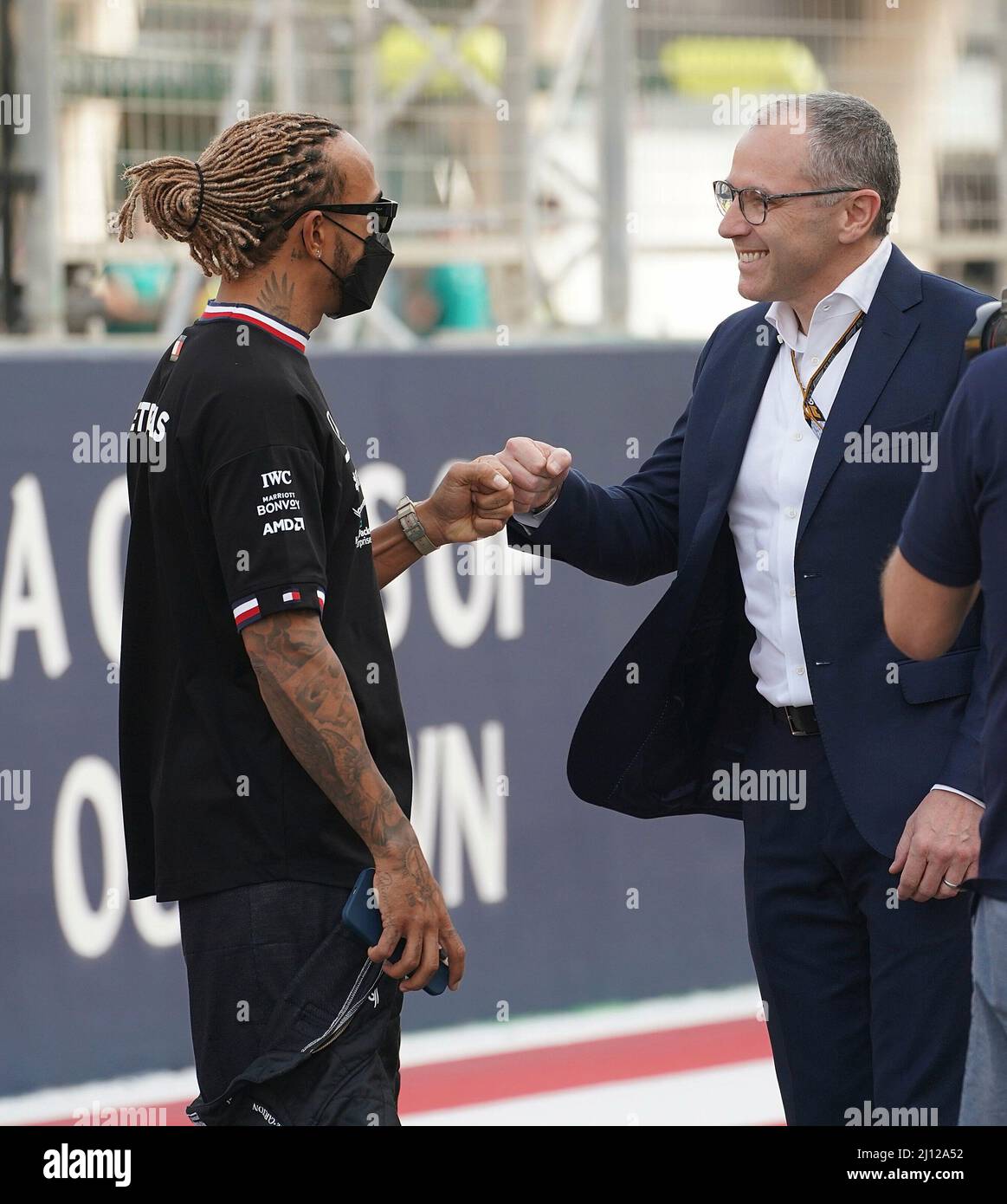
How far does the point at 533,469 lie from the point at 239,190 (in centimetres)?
90

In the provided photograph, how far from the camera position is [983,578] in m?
2.47

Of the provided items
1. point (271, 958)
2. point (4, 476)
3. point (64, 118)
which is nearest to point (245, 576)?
point (271, 958)

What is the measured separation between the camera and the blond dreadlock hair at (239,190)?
2.94m

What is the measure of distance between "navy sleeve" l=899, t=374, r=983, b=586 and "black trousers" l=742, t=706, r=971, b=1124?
2.45 ft

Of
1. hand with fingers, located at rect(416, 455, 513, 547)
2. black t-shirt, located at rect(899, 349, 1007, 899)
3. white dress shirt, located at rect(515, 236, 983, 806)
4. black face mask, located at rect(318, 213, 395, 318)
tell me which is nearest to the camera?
black t-shirt, located at rect(899, 349, 1007, 899)

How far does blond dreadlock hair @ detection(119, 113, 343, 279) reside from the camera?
2.94 m

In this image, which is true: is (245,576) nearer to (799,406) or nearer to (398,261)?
(799,406)

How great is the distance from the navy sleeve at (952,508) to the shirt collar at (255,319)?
106 centimetres

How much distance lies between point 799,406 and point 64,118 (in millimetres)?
2929
